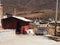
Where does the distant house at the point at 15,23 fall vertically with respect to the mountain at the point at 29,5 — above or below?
below

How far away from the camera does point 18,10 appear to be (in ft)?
174

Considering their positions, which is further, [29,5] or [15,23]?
[29,5]

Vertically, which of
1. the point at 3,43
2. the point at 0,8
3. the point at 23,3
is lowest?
the point at 3,43

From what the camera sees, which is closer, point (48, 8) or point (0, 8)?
point (0, 8)

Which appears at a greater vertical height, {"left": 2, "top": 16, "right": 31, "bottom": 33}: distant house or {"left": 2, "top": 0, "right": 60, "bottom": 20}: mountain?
{"left": 2, "top": 0, "right": 60, "bottom": 20}: mountain

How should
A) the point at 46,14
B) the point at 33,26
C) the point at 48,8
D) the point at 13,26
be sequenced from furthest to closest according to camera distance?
1. the point at 48,8
2. the point at 46,14
3. the point at 33,26
4. the point at 13,26

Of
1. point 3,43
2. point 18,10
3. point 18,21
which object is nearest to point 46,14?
point 18,10

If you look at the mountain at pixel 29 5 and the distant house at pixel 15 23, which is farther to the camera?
the mountain at pixel 29 5

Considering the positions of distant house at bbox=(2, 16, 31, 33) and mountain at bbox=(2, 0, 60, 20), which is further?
mountain at bbox=(2, 0, 60, 20)

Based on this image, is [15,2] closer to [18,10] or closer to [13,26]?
[18,10]

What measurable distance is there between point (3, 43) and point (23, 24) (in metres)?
12.9

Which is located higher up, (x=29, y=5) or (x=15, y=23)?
(x=29, y=5)

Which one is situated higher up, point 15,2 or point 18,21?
point 15,2

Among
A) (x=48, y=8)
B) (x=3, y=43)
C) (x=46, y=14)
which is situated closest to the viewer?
(x=3, y=43)
